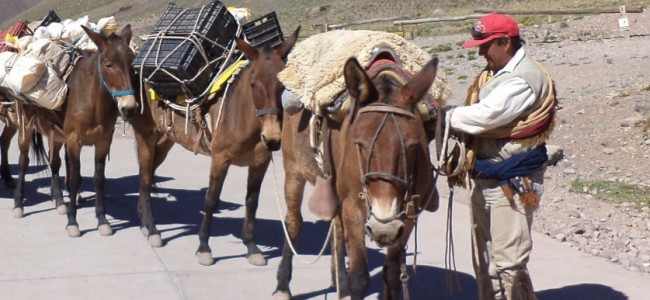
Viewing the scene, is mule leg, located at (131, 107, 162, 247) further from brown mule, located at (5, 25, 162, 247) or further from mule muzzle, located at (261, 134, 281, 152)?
mule muzzle, located at (261, 134, 281, 152)

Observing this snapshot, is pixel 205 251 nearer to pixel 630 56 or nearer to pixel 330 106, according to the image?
pixel 330 106

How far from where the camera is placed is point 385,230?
13.0ft

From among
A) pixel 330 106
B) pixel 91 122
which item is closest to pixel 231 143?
pixel 91 122

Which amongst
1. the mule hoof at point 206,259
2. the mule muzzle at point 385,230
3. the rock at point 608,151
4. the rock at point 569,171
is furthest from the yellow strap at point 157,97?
the rock at point 608,151

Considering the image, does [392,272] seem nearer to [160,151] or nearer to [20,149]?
[160,151]

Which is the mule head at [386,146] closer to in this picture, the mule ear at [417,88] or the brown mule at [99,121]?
the mule ear at [417,88]

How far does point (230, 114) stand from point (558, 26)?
72.2ft

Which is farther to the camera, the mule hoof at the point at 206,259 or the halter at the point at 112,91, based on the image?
the halter at the point at 112,91

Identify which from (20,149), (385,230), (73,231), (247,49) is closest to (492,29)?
(385,230)

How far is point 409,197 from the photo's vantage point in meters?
4.13

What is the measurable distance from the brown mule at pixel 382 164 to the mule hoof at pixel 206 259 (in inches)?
102

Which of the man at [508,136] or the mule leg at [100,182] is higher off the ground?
the man at [508,136]

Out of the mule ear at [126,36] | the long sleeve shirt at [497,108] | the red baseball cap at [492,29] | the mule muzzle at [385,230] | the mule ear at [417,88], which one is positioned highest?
the red baseball cap at [492,29]

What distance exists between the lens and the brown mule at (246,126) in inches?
257
